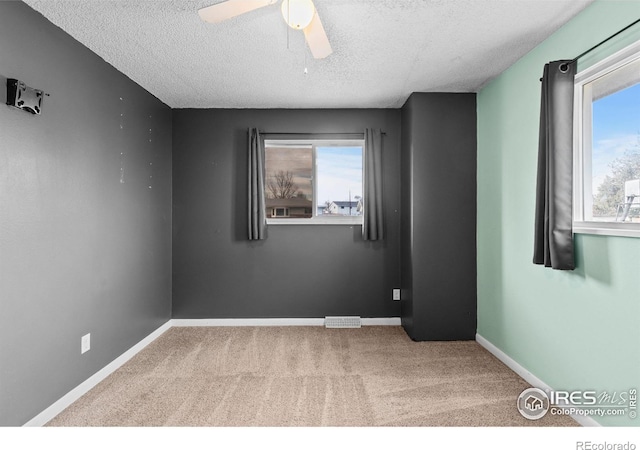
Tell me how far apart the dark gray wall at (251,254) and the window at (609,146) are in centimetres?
212

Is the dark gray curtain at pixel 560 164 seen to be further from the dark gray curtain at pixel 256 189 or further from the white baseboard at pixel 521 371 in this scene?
the dark gray curtain at pixel 256 189

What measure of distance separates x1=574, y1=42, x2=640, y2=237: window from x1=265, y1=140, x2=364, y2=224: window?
238cm

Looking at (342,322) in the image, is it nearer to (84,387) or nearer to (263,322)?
(263,322)

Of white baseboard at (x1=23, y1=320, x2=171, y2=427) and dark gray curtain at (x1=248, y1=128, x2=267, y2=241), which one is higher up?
dark gray curtain at (x1=248, y1=128, x2=267, y2=241)

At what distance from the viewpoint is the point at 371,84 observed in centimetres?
357

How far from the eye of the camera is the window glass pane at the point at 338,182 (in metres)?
4.48

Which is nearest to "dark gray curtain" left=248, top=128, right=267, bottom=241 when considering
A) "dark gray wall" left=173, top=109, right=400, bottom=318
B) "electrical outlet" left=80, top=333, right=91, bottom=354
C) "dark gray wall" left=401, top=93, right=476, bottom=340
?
"dark gray wall" left=173, top=109, right=400, bottom=318

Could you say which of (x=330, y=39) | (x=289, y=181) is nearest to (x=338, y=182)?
(x=289, y=181)

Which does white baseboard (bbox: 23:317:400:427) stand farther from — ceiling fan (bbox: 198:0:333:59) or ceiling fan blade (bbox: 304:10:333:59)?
ceiling fan blade (bbox: 304:10:333:59)

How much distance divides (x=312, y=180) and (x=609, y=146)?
9.32ft

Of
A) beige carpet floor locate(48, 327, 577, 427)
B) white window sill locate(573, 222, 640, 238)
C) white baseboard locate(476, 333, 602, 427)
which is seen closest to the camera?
white window sill locate(573, 222, 640, 238)

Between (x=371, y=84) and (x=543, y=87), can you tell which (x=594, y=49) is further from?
(x=371, y=84)

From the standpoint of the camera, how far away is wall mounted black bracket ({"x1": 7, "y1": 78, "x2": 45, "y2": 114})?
2.06 m
